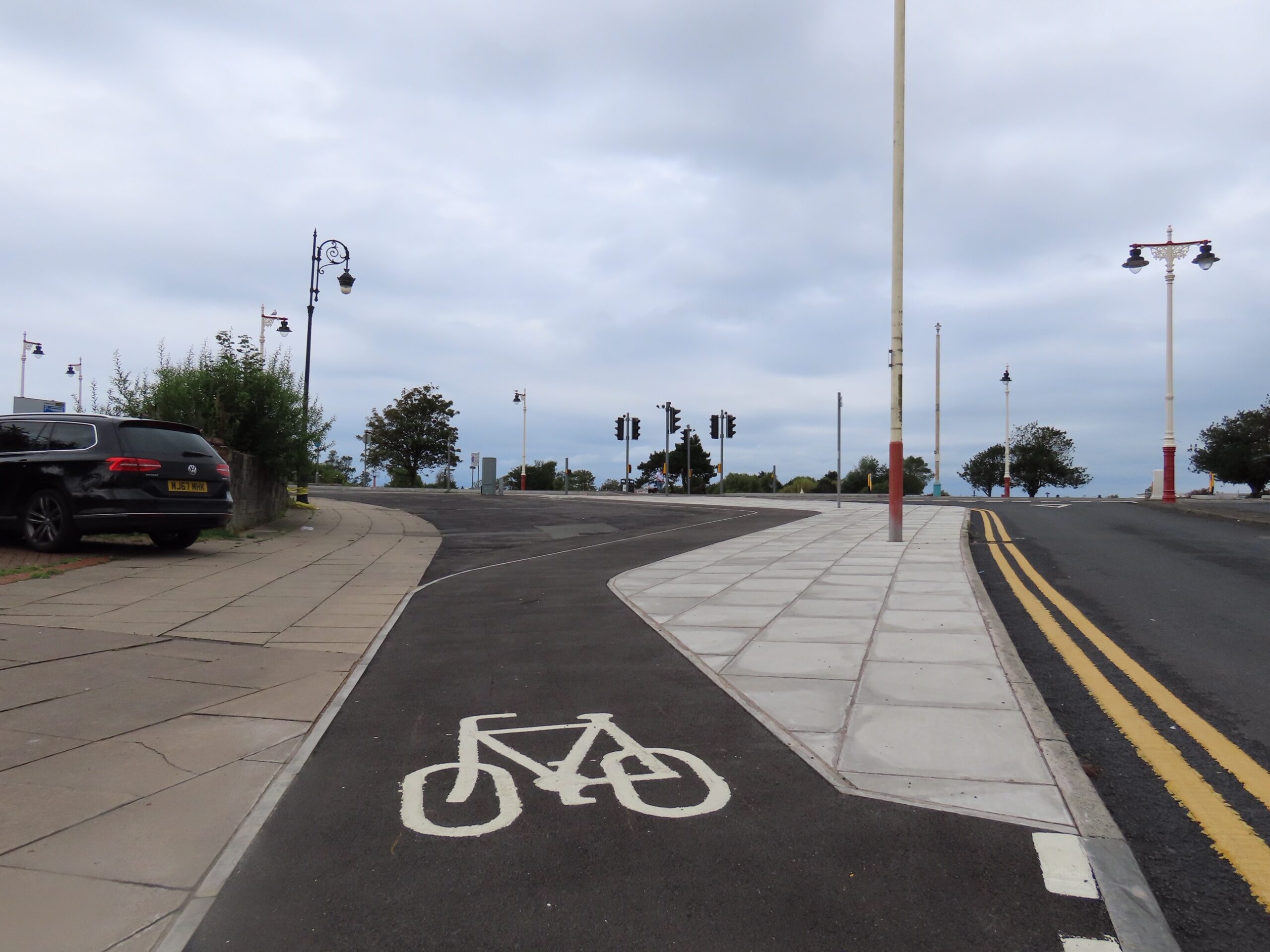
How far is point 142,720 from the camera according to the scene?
4676mm

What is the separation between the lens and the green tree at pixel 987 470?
349 ft

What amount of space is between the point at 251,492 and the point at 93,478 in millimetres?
5248

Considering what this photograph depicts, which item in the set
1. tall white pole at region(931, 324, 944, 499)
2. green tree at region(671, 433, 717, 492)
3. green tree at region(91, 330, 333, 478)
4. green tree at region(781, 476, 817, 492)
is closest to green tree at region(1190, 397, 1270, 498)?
tall white pole at region(931, 324, 944, 499)

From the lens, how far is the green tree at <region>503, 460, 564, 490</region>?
9000 centimetres

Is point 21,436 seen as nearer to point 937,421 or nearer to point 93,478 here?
point 93,478

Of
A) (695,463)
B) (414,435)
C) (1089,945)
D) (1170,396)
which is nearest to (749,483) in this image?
(695,463)

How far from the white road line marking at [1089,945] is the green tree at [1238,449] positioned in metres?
56.4

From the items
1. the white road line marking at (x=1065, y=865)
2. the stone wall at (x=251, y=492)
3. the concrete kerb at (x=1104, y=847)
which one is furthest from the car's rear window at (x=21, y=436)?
the white road line marking at (x=1065, y=865)

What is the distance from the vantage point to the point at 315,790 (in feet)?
12.0

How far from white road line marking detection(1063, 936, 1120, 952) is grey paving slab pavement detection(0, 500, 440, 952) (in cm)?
257

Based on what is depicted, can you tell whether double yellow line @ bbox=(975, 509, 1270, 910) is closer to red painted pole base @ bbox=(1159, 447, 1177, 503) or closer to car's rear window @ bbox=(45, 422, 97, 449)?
car's rear window @ bbox=(45, 422, 97, 449)

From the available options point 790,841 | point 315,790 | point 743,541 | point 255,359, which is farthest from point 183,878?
point 255,359

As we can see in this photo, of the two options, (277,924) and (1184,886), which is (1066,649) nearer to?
(1184,886)

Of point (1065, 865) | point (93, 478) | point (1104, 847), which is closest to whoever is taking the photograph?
point (1065, 865)
